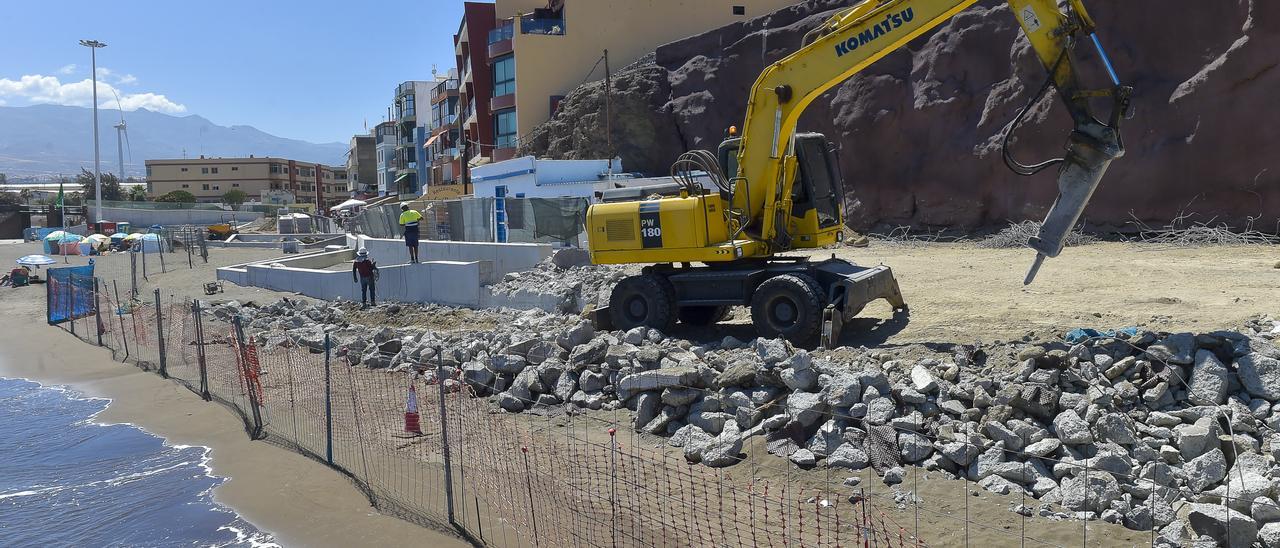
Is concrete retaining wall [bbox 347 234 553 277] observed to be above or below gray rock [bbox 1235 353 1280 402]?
above

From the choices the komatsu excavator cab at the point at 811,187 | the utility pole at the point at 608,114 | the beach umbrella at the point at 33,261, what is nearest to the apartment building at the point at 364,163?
the utility pole at the point at 608,114

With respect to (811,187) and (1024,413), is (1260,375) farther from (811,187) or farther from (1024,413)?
(811,187)

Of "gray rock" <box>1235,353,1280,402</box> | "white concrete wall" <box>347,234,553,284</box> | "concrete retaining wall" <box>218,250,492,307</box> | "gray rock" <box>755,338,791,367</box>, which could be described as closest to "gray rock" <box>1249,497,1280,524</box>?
"gray rock" <box>1235,353,1280,402</box>

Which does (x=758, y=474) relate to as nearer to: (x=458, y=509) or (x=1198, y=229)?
(x=458, y=509)

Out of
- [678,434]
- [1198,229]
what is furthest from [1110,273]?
[678,434]

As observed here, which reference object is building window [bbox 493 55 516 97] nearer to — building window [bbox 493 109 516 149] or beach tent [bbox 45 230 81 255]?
building window [bbox 493 109 516 149]

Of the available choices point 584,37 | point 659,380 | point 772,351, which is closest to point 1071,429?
point 772,351

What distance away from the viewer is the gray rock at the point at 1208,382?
7317 millimetres

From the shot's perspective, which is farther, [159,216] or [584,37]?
[159,216]

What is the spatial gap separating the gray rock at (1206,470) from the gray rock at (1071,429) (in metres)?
0.69

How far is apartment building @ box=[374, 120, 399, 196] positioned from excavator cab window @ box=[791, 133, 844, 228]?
235 ft

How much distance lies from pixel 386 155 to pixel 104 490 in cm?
7924

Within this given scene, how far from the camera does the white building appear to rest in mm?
31781

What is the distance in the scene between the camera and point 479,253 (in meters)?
20.2
